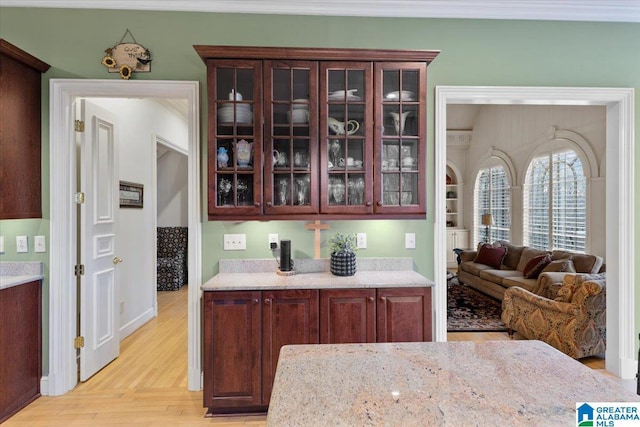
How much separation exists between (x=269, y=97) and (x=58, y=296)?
7.16ft

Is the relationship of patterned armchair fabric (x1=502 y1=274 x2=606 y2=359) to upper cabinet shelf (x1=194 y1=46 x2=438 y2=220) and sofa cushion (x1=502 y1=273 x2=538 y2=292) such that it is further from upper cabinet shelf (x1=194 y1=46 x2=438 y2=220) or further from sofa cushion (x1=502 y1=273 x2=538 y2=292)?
upper cabinet shelf (x1=194 y1=46 x2=438 y2=220)

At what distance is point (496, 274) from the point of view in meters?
5.35

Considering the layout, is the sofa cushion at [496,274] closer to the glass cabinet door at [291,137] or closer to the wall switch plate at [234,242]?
the glass cabinet door at [291,137]

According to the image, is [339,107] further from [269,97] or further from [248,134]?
[248,134]

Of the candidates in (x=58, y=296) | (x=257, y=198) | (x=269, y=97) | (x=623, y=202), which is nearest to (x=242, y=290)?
(x=257, y=198)

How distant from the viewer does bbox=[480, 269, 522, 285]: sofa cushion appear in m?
5.22

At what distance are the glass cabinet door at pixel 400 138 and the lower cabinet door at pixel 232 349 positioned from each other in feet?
3.77

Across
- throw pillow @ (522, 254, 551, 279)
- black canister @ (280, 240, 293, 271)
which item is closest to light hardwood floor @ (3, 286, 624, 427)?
black canister @ (280, 240, 293, 271)

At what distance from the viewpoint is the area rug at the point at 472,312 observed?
164 inches

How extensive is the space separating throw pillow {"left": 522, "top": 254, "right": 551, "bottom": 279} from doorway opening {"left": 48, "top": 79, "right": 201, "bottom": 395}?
4.46 m

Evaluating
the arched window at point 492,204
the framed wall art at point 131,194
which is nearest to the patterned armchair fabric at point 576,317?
the arched window at point 492,204

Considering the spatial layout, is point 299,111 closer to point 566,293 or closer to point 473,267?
point 566,293

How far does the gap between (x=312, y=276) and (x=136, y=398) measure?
63.4 inches

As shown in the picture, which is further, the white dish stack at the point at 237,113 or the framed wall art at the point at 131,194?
the framed wall art at the point at 131,194
